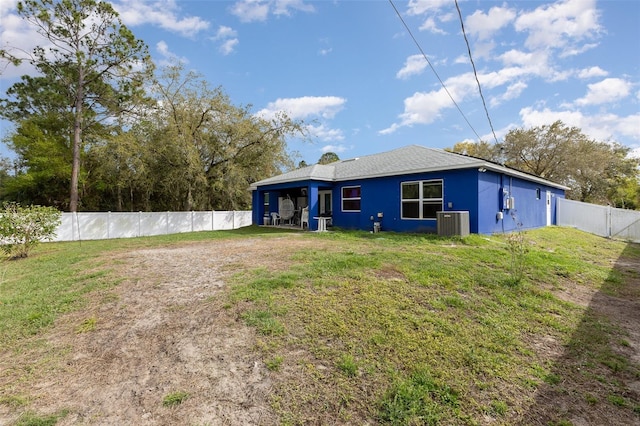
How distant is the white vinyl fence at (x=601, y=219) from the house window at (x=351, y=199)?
35.0 feet

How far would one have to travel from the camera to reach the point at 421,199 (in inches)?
421

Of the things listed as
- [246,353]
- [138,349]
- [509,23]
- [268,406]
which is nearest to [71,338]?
[138,349]

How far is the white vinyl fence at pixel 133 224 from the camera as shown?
12.9 meters

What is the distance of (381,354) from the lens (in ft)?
9.57

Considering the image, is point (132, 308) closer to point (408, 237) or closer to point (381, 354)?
point (381, 354)

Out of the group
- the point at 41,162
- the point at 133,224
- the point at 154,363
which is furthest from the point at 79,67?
the point at 154,363

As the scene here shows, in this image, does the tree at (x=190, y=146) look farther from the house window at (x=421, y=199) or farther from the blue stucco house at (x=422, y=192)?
the house window at (x=421, y=199)

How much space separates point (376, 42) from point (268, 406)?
7306mm

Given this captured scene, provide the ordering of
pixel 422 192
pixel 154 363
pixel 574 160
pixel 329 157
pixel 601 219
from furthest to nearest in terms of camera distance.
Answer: pixel 329 157 < pixel 574 160 < pixel 601 219 < pixel 422 192 < pixel 154 363

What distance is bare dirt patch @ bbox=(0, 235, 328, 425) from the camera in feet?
7.47

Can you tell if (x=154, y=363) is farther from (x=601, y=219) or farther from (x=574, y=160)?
(x=574, y=160)

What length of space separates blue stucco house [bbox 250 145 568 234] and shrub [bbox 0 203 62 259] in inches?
334

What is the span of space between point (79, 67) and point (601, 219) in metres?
25.7

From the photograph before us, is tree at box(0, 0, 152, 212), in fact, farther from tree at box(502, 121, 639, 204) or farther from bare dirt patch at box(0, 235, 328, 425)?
tree at box(502, 121, 639, 204)
